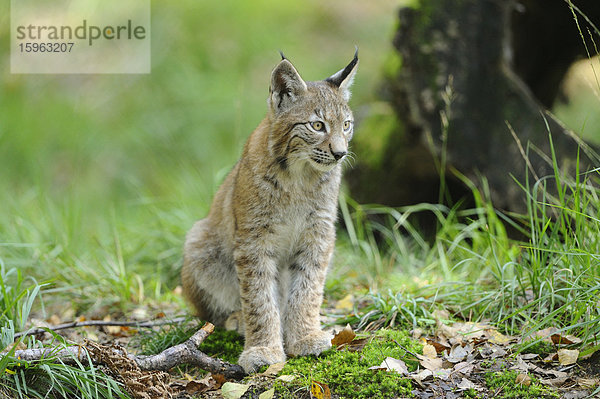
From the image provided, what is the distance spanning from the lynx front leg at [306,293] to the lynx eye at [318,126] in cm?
76

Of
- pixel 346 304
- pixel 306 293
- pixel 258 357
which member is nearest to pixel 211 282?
pixel 306 293

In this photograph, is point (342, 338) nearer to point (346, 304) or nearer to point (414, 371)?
point (414, 371)

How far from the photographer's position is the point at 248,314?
4250 millimetres

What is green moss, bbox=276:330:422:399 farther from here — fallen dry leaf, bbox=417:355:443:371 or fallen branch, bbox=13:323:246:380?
fallen branch, bbox=13:323:246:380

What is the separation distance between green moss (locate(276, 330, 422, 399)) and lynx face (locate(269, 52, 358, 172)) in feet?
3.90

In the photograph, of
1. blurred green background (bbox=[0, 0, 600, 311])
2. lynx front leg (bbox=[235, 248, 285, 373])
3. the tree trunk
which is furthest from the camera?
blurred green background (bbox=[0, 0, 600, 311])

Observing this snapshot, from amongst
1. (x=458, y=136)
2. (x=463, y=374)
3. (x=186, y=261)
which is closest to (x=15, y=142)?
(x=186, y=261)

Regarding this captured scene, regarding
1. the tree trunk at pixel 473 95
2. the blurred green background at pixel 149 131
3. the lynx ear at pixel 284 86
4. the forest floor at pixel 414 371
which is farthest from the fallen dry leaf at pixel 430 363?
the blurred green background at pixel 149 131

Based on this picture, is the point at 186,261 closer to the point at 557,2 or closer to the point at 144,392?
the point at 144,392

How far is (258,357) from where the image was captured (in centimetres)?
398

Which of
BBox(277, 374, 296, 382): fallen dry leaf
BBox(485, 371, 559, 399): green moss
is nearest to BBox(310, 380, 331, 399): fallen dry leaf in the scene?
BBox(277, 374, 296, 382): fallen dry leaf

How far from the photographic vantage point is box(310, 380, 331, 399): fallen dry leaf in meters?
3.57

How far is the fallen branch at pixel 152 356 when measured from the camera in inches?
138

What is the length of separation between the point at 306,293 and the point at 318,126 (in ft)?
3.70
